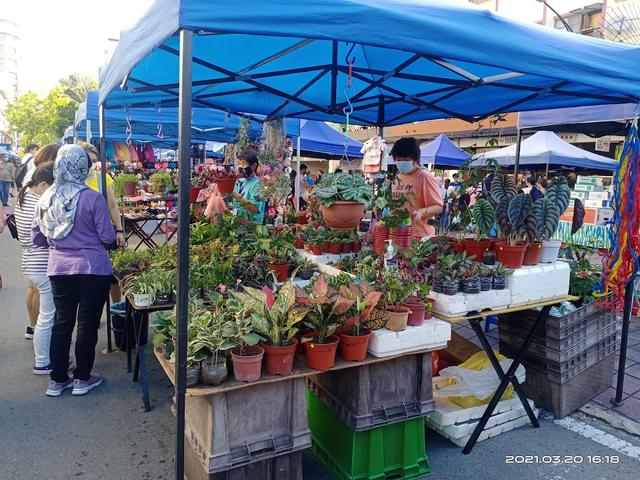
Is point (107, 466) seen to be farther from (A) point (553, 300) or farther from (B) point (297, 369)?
(A) point (553, 300)

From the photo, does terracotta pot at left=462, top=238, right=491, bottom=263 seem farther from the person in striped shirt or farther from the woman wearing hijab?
the person in striped shirt

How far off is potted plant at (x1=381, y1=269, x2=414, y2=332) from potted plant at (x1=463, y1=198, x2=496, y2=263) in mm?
686

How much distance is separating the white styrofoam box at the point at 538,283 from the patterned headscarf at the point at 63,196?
2851 millimetres

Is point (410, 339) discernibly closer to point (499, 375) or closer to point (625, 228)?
point (499, 375)

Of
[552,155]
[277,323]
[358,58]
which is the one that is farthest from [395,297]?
[552,155]

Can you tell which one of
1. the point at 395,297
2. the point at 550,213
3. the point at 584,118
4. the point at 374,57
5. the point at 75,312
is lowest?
the point at 75,312

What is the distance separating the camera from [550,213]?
2957 mm

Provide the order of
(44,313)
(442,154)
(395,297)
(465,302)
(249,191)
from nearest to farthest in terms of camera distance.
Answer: (395,297) → (465,302) → (44,313) → (249,191) → (442,154)

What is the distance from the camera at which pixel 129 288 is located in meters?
3.15

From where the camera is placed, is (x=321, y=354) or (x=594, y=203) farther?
(x=594, y=203)

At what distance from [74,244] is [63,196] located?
1.06 ft

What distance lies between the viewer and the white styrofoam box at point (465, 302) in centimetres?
257

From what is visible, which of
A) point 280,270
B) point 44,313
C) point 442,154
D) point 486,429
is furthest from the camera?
point 442,154

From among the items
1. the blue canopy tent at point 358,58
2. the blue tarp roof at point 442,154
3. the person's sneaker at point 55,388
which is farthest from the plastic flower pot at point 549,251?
the blue tarp roof at point 442,154
